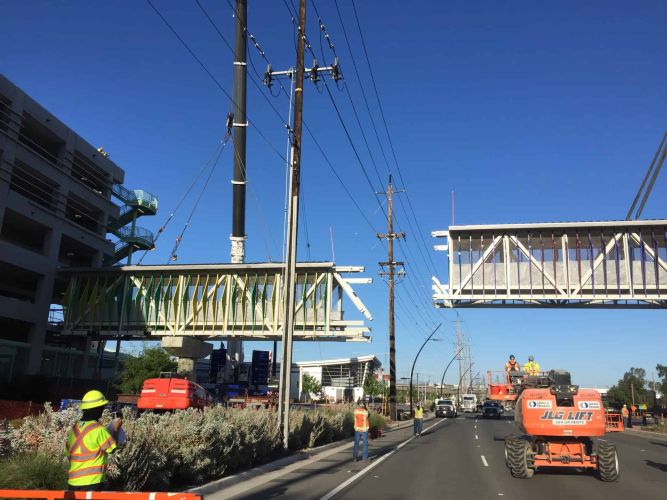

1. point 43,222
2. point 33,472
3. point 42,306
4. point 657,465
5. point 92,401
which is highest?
point 43,222

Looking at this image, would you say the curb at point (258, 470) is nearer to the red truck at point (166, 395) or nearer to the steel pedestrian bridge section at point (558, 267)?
the red truck at point (166, 395)

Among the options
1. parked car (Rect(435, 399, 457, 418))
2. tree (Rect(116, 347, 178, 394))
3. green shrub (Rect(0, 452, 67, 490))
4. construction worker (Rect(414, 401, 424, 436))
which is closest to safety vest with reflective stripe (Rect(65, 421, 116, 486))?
green shrub (Rect(0, 452, 67, 490))

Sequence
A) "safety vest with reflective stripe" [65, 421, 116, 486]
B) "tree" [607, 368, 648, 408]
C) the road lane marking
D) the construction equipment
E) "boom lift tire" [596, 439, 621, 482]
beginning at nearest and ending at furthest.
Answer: "safety vest with reflective stripe" [65, 421, 116, 486] < the road lane marking < "boom lift tire" [596, 439, 621, 482] < the construction equipment < "tree" [607, 368, 648, 408]

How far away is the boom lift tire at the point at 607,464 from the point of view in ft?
42.0

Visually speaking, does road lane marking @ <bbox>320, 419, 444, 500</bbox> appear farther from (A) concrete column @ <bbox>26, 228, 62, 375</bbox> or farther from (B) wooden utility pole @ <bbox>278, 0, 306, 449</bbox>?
(A) concrete column @ <bbox>26, 228, 62, 375</bbox>

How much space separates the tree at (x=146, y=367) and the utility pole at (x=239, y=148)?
25.3 ft

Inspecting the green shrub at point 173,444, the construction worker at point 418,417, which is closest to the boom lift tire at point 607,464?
the green shrub at point 173,444

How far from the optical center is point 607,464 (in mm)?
12852

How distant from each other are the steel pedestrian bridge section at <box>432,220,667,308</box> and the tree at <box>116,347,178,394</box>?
103 feet

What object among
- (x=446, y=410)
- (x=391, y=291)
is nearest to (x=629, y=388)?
(x=446, y=410)

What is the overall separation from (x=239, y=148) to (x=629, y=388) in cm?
11940

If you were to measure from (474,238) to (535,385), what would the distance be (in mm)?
13521

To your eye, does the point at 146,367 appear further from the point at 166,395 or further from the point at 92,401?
the point at 92,401

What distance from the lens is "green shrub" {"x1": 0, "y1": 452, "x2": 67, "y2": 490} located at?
7.41 m
